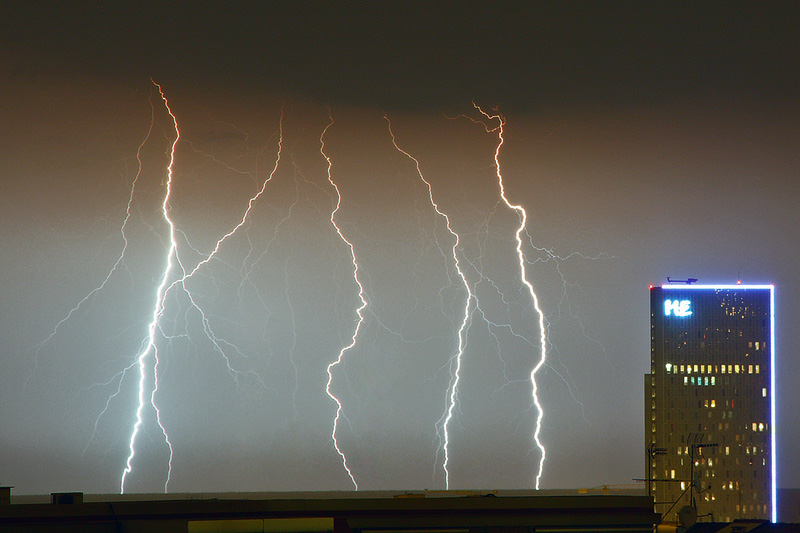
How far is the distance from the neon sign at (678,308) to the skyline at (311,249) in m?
10.7

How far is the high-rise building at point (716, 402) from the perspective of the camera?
21500mm

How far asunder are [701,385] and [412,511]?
20041 mm

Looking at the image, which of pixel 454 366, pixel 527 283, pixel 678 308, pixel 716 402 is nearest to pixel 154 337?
pixel 454 366

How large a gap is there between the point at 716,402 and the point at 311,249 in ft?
55.1

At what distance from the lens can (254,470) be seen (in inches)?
380

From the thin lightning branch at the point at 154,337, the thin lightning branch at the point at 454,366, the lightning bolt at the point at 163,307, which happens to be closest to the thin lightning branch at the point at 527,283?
the thin lightning branch at the point at 454,366

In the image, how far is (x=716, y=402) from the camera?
23141mm

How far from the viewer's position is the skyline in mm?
9055

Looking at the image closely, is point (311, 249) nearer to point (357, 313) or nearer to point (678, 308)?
point (357, 313)

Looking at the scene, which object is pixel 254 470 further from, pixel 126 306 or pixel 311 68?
pixel 311 68

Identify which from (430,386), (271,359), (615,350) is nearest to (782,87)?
(615,350)

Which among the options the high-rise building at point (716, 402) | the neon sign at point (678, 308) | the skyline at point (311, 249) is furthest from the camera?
the high-rise building at point (716, 402)

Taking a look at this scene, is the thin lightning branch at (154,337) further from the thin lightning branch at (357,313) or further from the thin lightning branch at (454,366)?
the thin lightning branch at (454,366)

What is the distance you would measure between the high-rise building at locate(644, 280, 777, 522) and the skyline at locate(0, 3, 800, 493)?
1151 cm
